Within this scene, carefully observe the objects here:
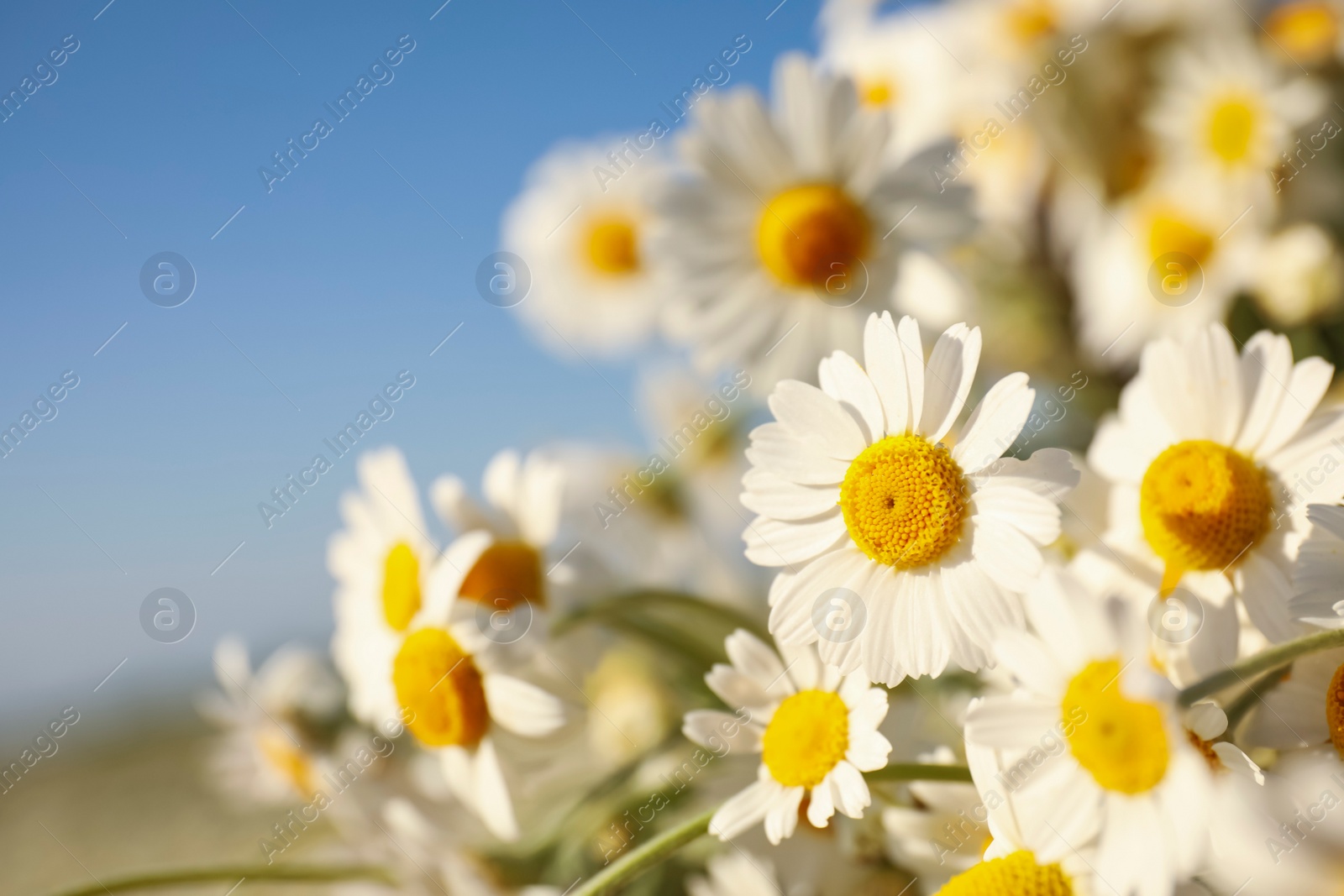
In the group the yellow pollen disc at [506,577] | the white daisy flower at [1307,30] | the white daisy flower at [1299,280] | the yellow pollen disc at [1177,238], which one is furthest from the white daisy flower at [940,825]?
the white daisy flower at [1307,30]

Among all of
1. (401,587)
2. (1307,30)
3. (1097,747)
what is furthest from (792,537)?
(1307,30)

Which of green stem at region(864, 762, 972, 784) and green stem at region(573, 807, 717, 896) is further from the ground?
green stem at region(573, 807, 717, 896)

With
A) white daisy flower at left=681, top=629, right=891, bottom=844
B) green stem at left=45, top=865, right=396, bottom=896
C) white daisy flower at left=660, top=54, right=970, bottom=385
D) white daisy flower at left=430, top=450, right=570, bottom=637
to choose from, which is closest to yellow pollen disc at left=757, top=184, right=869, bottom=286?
A: white daisy flower at left=660, top=54, right=970, bottom=385

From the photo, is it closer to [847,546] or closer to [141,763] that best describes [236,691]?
[847,546]

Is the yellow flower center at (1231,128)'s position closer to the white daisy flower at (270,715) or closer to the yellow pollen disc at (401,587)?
the yellow pollen disc at (401,587)

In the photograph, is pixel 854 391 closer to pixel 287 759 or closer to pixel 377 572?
pixel 377 572

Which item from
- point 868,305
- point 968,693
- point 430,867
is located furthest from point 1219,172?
point 430,867

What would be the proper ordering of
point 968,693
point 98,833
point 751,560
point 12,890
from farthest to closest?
point 98,833 → point 12,890 → point 968,693 → point 751,560

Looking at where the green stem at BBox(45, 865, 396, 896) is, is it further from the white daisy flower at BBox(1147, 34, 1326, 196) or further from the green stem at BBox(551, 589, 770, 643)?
the white daisy flower at BBox(1147, 34, 1326, 196)
